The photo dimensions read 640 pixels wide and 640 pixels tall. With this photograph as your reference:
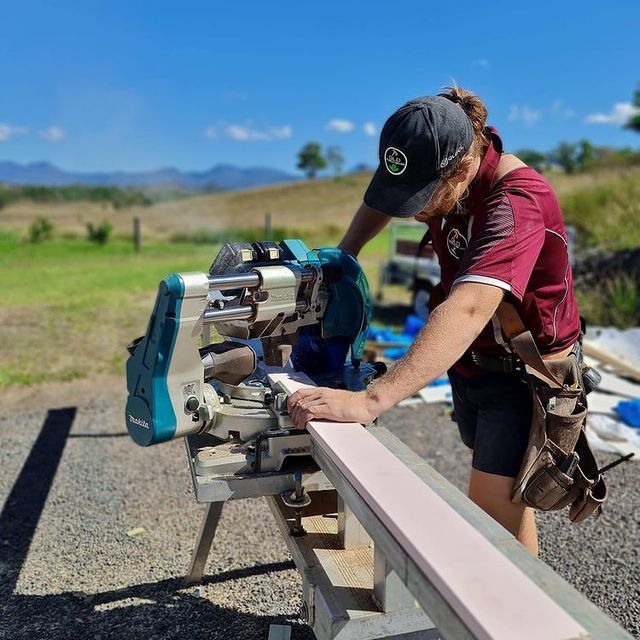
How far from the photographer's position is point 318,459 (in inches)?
73.9

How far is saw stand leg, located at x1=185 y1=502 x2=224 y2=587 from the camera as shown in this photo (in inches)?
104

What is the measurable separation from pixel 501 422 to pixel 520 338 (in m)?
0.32

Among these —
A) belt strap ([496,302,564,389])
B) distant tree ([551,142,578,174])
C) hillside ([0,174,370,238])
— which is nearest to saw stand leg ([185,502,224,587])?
belt strap ([496,302,564,389])

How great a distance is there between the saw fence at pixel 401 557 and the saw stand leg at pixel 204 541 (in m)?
0.51

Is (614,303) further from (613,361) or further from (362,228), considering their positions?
(362,228)

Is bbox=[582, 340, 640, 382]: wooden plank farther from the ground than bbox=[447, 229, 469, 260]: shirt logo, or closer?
closer

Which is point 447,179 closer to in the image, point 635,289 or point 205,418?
point 205,418

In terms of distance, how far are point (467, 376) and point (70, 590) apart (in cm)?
213

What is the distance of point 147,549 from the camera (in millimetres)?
3303

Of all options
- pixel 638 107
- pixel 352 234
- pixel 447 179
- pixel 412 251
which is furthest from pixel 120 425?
pixel 638 107

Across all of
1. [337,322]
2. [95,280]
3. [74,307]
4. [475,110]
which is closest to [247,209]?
[95,280]

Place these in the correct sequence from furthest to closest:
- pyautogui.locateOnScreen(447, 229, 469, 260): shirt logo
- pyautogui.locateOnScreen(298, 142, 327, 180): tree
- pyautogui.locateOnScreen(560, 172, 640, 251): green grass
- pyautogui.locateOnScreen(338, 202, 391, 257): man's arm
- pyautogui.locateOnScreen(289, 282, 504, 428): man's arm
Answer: pyautogui.locateOnScreen(298, 142, 327, 180): tree
pyautogui.locateOnScreen(560, 172, 640, 251): green grass
pyautogui.locateOnScreen(338, 202, 391, 257): man's arm
pyautogui.locateOnScreen(447, 229, 469, 260): shirt logo
pyautogui.locateOnScreen(289, 282, 504, 428): man's arm

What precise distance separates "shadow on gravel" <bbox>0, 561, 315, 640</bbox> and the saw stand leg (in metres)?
0.07

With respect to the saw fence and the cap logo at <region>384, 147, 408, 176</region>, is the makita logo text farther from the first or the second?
the cap logo at <region>384, 147, 408, 176</region>
